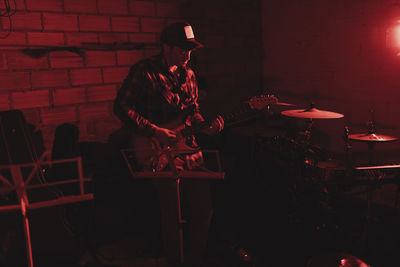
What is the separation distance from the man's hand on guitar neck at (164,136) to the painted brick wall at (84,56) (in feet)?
4.55

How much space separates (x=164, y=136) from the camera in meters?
2.82

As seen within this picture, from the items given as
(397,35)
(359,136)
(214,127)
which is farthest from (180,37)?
(397,35)

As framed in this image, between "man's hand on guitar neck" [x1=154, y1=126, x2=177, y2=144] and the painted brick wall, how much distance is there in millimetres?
1387

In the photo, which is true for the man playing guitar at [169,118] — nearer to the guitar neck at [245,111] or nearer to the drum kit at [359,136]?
the guitar neck at [245,111]

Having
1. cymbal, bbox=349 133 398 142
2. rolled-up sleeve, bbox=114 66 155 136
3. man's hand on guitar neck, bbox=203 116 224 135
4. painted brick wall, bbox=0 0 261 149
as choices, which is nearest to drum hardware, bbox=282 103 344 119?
cymbal, bbox=349 133 398 142

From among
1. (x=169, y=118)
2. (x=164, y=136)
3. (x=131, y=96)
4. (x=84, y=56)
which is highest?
(x=84, y=56)

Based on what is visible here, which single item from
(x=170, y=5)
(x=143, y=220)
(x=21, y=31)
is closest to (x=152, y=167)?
(x=143, y=220)

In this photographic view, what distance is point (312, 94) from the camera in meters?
4.45

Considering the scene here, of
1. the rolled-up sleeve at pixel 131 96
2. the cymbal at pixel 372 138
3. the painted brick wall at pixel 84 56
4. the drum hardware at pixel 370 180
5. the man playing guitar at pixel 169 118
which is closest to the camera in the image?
the drum hardware at pixel 370 180

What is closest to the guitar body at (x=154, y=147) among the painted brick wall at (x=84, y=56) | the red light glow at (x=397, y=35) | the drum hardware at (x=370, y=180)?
the painted brick wall at (x=84, y=56)

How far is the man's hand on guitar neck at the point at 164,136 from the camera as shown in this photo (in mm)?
2822

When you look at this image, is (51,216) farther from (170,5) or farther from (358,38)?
(358,38)

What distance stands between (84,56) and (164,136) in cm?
159

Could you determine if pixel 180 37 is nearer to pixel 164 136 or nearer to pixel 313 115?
pixel 164 136
